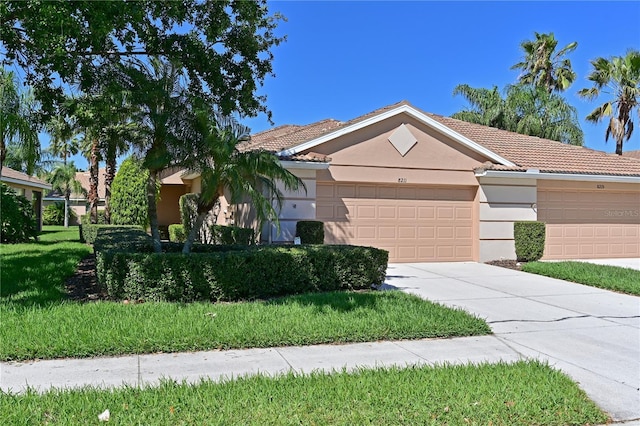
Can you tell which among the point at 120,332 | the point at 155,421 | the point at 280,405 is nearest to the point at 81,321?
the point at 120,332

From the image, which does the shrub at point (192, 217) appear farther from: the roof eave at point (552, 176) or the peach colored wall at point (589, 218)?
the peach colored wall at point (589, 218)

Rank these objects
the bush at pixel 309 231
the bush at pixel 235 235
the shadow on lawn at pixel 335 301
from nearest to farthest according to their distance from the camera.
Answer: the shadow on lawn at pixel 335 301 < the bush at pixel 235 235 < the bush at pixel 309 231

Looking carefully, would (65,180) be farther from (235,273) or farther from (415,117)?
(235,273)

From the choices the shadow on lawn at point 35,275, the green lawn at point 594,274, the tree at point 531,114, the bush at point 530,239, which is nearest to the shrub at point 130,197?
the shadow on lawn at point 35,275

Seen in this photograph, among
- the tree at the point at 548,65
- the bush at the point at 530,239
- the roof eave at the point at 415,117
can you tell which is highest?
the tree at the point at 548,65

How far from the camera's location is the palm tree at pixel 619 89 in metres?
25.8

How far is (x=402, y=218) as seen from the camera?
47.6ft

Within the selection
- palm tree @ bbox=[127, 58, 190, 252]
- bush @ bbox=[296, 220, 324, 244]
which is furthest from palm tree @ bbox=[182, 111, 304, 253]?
bush @ bbox=[296, 220, 324, 244]

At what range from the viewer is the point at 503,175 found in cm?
1473

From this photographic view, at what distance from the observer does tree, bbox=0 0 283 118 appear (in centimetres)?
753

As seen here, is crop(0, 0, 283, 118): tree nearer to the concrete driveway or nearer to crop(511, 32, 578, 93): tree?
the concrete driveway

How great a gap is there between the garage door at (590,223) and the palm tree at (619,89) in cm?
1233

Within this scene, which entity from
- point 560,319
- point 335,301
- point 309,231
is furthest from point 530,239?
point 335,301

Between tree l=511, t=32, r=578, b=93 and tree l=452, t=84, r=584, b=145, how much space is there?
432cm
